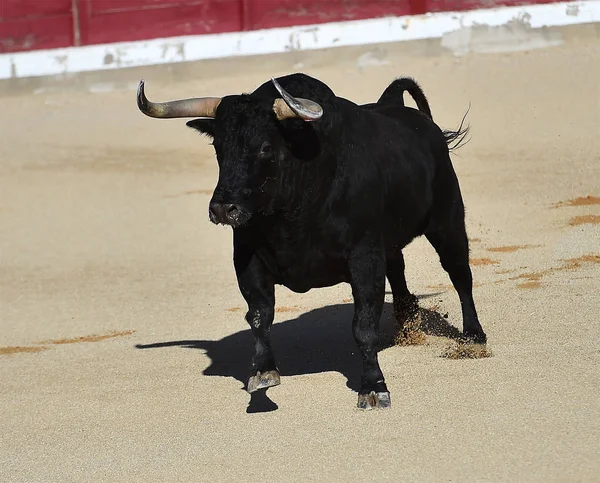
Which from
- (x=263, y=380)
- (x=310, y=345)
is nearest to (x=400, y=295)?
(x=310, y=345)

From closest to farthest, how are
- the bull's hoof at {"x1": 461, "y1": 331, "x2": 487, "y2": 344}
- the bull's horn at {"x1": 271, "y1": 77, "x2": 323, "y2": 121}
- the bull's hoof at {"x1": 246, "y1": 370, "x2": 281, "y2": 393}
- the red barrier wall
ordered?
the bull's horn at {"x1": 271, "y1": 77, "x2": 323, "y2": 121} < the bull's hoof at {"x1": 246, "y1": 370, "x2": 281, "y2": 393} < the bull's hoof at {"x1": 461, "y1": 331, "x2": 487, "y2": 344} < the red barrier wall

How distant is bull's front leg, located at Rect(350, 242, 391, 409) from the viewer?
505 centimetres

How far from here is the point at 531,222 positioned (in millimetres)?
9555

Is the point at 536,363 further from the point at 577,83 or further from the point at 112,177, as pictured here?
the point at 577,83

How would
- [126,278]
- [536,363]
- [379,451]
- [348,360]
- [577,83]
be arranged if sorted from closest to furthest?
[379,451], [536,363], [348,360], [126,278], [577,83]

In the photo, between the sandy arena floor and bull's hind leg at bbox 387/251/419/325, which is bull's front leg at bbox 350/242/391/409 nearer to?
the sandy arena floor

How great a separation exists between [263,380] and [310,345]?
1.12 metres

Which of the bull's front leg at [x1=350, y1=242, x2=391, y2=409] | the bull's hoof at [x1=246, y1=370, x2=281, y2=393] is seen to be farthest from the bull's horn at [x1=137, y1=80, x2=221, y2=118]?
the bull's hoof at [x1=246, y1=370, x2=281, y2=393]

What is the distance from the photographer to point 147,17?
605 inches

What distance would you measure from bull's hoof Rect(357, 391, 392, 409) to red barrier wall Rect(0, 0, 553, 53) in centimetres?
1021

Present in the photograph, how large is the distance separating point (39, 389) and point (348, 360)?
1.45m

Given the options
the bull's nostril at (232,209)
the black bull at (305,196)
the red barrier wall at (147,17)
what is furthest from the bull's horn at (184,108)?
the red barrier wall at (147,17)

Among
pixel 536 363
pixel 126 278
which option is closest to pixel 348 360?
pixel 536 363

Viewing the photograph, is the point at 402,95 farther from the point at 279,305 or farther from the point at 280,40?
the point at 280,40
